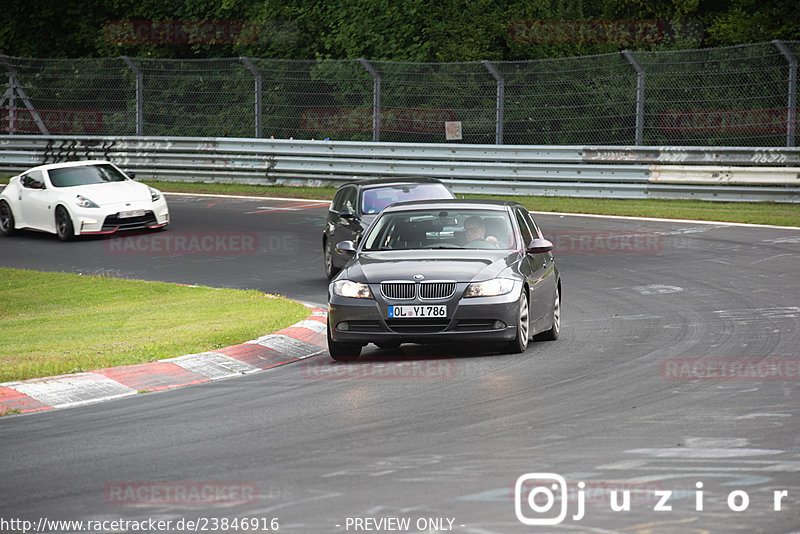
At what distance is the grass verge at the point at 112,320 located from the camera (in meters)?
10.9

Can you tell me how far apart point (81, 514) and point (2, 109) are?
30806mm

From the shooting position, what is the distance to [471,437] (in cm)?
752

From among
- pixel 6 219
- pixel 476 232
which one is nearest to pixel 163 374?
pixel 476 232

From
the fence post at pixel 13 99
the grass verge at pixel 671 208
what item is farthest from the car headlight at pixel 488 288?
the fence post at pixel 13 99

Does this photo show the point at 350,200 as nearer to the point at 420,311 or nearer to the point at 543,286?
the point at 543,286

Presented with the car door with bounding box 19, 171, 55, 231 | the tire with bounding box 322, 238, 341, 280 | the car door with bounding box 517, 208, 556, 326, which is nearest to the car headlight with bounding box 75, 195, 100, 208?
the car door with bounding box 19, 171, 55, 231

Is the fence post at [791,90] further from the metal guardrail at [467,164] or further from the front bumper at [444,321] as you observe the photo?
the front bumper at [444,321]

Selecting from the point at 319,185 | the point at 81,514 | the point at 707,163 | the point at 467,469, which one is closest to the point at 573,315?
the point at 467,469

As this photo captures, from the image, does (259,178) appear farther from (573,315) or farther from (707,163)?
(573,315)

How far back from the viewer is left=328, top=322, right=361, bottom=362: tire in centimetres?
1102

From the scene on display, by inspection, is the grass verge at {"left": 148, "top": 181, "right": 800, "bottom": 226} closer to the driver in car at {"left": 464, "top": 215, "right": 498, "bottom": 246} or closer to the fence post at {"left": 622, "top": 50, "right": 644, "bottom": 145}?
the fence post at {"left": 622, "top": 50, "right": 644, "bottom": 145}

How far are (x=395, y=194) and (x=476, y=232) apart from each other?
18.4ft

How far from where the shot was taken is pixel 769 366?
9922mm

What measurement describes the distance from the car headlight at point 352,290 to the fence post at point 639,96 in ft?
51.5
